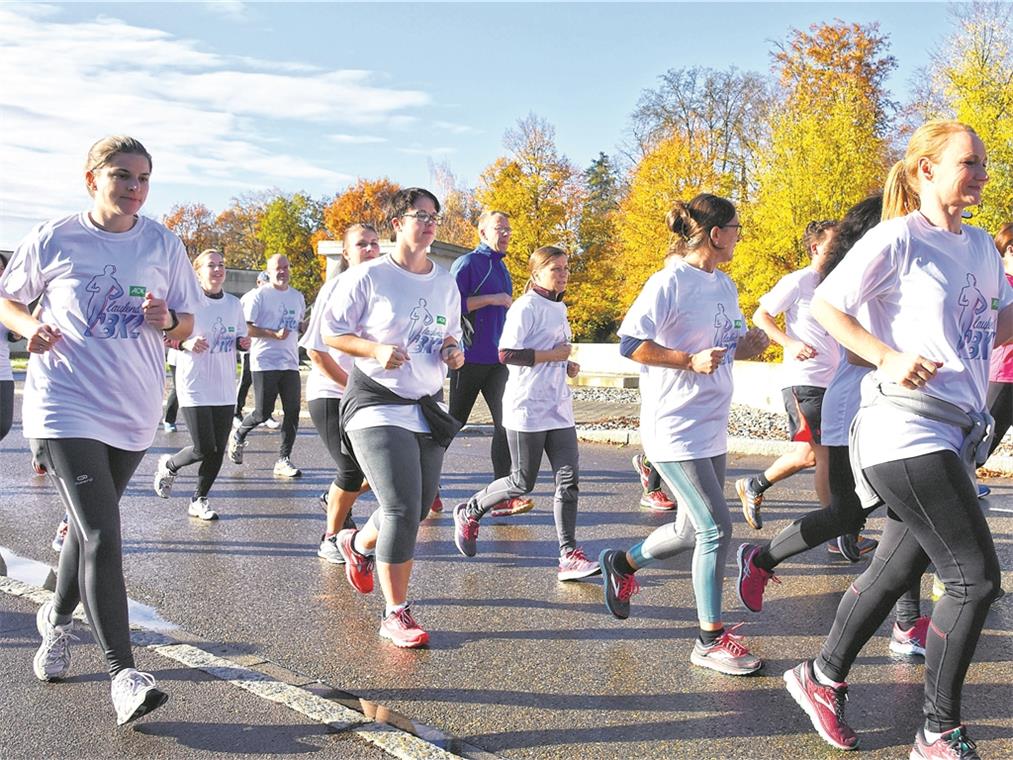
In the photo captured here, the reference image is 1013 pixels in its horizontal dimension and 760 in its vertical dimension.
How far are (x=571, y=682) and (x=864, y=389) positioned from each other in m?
1.68

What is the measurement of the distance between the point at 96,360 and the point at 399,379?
52.6 inches

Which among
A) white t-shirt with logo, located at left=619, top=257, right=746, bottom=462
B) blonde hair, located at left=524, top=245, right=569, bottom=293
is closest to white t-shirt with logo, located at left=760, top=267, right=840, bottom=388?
blonde hair, located at left=524, top=245, right=569, bottom=293

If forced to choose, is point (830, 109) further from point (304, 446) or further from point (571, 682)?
point (571, 682)

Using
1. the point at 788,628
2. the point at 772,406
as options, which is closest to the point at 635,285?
the point at 772,406

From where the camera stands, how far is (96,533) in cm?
380

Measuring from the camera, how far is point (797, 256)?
24.3 metres

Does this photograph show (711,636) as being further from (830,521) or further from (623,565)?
(830,521)

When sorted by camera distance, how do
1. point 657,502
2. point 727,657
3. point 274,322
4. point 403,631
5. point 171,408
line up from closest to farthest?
point 727,657 < point 403,631 < point 657,502 < point 274,322 < point 171,408

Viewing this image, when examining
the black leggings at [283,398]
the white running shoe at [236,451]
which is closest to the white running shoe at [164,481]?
the black leggings at [283,398]

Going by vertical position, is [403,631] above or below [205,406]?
below

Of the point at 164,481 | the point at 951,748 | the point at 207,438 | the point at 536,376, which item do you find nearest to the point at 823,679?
the point at 951,748

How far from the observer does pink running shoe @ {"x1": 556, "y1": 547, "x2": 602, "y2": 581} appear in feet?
19.5

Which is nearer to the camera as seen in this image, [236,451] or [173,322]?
[173,322]

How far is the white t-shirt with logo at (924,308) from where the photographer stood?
3332 millimetres
